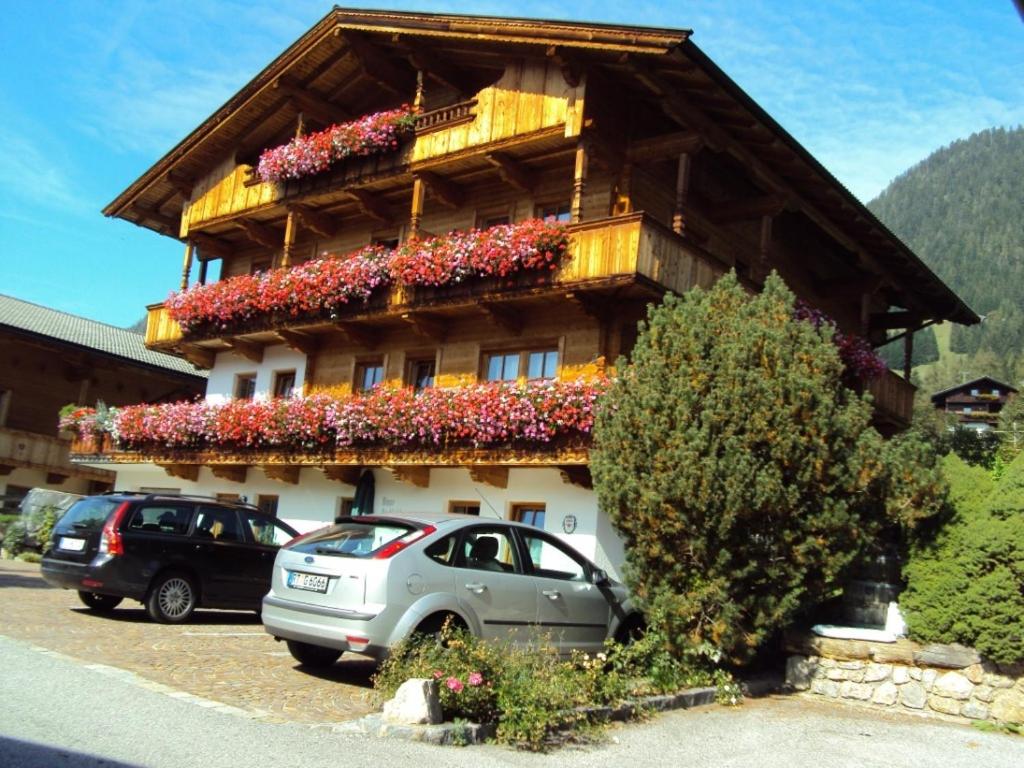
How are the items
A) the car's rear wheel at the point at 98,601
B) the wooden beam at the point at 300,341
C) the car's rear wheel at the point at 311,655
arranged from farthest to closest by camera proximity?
the wooden beam at the point at 300,341, the car's rear wheel at the point at 98,601, the car's rear wheel at the point at 311,655

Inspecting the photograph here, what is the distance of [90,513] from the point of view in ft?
43.1

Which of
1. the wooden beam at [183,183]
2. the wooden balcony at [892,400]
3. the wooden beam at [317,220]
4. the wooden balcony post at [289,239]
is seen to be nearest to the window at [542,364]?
the wooden balcony post at [289,239]

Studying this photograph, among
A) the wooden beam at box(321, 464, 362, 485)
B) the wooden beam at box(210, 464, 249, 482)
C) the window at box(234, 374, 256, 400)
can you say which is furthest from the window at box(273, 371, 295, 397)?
the wooden beam at box(321, 464, 362, 485)

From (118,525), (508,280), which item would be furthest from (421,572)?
(508,280)

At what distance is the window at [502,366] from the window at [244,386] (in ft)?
26.7

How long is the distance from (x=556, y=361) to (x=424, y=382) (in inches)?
144

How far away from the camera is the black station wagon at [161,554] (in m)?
12.6

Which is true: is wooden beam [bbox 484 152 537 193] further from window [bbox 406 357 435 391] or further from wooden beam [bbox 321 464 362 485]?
wooden beam [bbox 321 464 362 485]

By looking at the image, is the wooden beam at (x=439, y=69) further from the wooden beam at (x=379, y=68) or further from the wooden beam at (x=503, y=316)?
the wooden beam at (x=503, y=316)

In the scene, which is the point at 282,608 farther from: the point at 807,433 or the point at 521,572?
the point at 807,433

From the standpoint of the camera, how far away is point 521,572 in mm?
10016

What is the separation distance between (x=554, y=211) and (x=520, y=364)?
3112 millimetres

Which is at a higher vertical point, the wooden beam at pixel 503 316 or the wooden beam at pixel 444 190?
the wooden beam at pixel 444 190

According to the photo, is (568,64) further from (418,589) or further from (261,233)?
(418,589)
